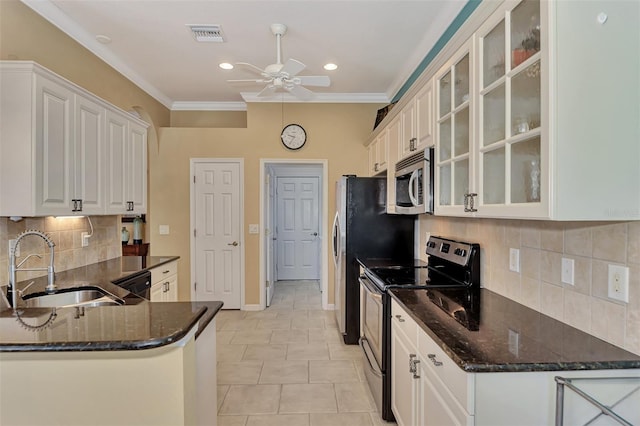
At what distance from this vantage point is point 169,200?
4523 mm

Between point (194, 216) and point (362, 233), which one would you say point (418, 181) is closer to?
point (362, 233)

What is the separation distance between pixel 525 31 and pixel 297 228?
18.0 feet

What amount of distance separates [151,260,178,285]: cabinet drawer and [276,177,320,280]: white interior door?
321 cm

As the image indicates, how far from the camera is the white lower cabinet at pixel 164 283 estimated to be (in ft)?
9.49

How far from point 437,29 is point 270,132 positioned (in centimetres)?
247

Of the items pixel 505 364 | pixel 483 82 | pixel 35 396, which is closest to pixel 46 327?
pixel 35 396

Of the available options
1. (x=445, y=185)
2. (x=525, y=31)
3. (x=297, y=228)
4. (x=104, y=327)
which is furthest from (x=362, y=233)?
(x=297, y=228)

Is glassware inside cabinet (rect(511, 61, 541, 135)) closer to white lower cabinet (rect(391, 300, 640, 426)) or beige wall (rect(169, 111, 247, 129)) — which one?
white lower cabinet (rect(391, 300, 640, 426))

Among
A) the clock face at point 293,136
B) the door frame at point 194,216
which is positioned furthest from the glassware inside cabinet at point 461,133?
the door frame at point 194,216

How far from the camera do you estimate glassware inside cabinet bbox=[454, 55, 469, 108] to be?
169 centimetres

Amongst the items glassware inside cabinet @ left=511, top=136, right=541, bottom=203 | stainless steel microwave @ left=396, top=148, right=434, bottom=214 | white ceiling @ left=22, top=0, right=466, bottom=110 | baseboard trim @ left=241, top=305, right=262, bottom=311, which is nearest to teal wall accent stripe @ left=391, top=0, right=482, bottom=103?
white ceiling @ left=22, top=0, right=466, bottom=110

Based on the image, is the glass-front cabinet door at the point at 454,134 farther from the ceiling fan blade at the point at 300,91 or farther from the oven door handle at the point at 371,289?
the ceiling fan blade at the point at 300,91

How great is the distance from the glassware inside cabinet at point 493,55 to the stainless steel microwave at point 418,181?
670 millimetres

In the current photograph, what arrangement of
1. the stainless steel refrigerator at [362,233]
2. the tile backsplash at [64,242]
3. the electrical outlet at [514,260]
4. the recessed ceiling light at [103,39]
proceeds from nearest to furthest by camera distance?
the electrical outlet at [514,260]
the tile backsplash at [64,242]
the recessed ceiling light at [103,39]
the stainless steel refrigerator at [362,233]
